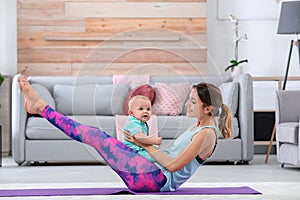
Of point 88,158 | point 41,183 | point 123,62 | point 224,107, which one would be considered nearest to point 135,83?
point 123,62

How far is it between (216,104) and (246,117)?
8.83 feet

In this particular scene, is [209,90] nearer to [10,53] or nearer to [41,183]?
[41,183]

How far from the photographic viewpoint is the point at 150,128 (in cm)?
338

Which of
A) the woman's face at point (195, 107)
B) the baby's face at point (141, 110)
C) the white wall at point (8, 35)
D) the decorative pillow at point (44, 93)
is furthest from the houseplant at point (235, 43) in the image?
the baby's face at point (141, 110)

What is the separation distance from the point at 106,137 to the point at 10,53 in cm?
421

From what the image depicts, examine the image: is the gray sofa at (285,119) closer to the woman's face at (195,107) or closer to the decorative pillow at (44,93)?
the decorative pillow at (44,93)

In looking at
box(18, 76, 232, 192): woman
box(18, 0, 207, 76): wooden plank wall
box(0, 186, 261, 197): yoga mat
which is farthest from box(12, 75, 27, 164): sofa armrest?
box(18, 76, 232, 192): woman

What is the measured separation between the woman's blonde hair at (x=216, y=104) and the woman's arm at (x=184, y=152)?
0.36ft

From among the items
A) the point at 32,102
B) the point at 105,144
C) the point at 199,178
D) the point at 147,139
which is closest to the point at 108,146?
the point at 105,144

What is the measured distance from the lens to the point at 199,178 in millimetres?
4793

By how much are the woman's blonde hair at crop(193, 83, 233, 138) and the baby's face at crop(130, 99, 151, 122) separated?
26 centimetres

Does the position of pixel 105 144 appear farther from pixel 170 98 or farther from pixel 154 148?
pixel 170 98

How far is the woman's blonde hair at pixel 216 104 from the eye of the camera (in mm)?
3424

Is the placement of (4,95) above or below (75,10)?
below
